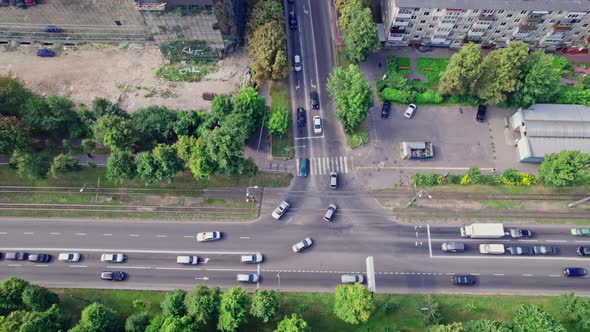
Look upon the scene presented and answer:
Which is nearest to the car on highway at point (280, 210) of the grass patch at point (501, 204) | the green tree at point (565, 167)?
the grass patch at point (501, 204)

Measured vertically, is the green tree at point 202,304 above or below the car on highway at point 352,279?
below

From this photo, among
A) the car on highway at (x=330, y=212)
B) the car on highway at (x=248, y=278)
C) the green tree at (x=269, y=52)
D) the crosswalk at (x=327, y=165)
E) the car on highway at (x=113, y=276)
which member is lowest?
the car on highway at (x=248, y=278)

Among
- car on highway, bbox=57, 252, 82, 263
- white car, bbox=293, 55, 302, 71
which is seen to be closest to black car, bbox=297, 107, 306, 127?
white car, bbox=293, 55, 302, 71

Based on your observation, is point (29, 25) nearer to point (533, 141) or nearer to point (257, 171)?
point (257, 171)

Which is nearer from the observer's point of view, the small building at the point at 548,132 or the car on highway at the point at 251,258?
the car on highway at the point at 251,258

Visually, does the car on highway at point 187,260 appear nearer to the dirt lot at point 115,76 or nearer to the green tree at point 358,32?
the dirt lot at point 115,76

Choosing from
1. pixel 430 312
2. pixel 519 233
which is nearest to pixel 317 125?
pixel 430 312
